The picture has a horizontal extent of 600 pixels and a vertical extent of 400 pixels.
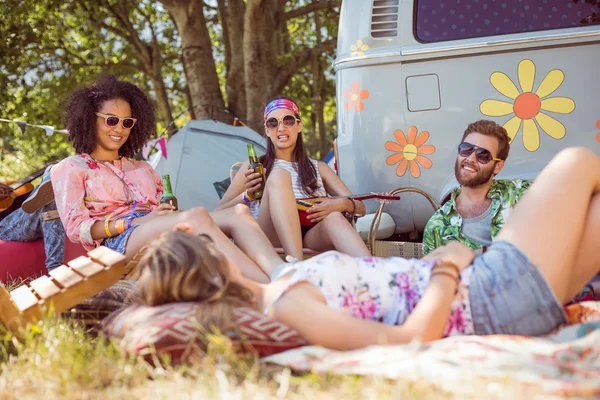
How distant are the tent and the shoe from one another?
133 inches

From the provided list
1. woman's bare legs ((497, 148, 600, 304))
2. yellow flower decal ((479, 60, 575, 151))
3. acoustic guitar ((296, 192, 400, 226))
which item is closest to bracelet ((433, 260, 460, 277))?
woman's bare legs ((497, 148, 600, 304))

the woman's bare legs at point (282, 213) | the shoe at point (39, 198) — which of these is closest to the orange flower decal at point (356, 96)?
the woman's bare legs at point (282, 213)

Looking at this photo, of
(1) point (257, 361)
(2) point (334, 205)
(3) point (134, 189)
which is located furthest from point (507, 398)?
(3) point (134, 189)

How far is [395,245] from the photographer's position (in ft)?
15.3

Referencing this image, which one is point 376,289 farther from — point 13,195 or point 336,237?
point 13,195

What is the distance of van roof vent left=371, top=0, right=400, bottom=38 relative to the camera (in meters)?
4.97

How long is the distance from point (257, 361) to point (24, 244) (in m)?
3.04

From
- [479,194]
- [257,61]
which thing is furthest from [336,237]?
[257,61]

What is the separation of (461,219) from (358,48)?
171cm

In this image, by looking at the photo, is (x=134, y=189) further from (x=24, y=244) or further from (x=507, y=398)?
(x=507, y=398)

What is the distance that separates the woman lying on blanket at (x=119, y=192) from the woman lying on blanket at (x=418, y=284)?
Result: 0.91 meters

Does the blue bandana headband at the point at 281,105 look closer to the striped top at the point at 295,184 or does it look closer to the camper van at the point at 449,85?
Result: the striped top at the point at 295,184

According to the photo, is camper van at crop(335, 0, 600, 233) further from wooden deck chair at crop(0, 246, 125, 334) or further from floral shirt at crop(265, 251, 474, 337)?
wooden deck chair at crop(0, 246, 125, 334)

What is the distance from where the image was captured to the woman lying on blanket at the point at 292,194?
411 centimetres
